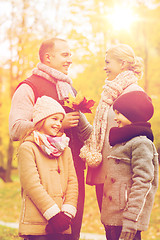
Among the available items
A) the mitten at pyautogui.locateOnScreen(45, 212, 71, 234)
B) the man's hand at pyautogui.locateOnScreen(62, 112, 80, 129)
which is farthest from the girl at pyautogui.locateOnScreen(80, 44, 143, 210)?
the mitten at pyautogui.locateOnScreen(45, 212, 71, 234)

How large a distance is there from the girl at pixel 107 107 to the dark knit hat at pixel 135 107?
0.44 meters

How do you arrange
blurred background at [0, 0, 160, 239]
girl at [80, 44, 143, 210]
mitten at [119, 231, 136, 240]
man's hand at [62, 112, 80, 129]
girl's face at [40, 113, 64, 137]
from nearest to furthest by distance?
mitten at [119, 231, 136, 240]
girl's face at [40, 113, 64, 137]
man's hand at [62, 112, 80, 129]
girl at [80, 44, 143, 210]
blurred background at [0, 0, 160, 239]

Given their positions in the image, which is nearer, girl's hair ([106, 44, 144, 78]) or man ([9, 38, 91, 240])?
man ([9, 38, 91, 240])

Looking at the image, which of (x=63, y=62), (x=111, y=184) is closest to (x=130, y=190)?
(x=111, y=184)

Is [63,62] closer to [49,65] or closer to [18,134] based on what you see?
[49,65]

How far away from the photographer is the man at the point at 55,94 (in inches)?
153

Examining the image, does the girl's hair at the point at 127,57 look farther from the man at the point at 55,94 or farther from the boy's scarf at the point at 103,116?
the man at the point at 55,94

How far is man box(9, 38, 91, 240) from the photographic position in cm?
388

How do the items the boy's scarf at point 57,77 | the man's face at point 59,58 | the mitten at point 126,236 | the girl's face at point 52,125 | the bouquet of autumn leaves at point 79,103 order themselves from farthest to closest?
the man's face at point 59,58, the boy's scarf at point 57,77, the bouquet of autumn leaves at point 79,103, the girl's face at point 52,125, the mitten at point 126,236

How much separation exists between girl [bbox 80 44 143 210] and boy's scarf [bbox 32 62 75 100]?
40cm

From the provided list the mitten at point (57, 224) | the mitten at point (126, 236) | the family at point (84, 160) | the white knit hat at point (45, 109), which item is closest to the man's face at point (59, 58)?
the family at point (84, 160)

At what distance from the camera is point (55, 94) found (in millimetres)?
4152

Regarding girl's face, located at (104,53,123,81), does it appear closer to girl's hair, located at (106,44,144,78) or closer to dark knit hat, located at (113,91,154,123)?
girl's hair, located at (106,44,144,78)

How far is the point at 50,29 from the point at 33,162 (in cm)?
1288
